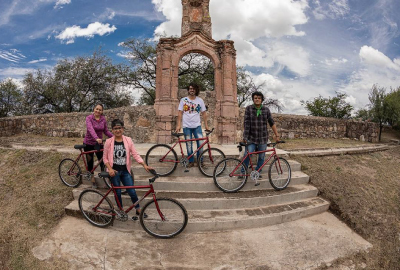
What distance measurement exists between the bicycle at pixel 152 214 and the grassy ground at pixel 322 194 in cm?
86

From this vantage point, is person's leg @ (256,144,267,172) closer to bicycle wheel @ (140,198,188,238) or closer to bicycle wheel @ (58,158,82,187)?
bicycle wheel @ (140,198,188,238)

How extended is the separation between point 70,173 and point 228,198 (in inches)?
142

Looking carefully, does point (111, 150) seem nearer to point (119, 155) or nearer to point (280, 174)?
point (119, 155)

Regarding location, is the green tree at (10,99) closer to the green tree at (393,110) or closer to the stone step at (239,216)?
the stone step at (239,216)

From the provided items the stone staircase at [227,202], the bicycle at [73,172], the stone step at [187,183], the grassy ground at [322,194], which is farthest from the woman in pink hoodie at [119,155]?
the grassy ground at [322,194]

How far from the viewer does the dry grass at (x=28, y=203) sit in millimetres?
3574

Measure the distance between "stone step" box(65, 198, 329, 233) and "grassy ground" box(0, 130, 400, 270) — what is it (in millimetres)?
603

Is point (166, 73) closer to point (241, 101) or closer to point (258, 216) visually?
point (258, 216)

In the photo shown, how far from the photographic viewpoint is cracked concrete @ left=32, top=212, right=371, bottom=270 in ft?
11.1

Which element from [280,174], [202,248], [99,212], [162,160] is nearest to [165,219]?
[202,248]

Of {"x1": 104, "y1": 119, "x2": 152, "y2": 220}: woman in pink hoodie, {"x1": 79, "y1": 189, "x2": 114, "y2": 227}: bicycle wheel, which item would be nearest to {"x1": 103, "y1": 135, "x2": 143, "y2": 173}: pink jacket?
{"x1": 104, "y1": 119, "x2": 152, "y2": 220}: woman in pink hoodie

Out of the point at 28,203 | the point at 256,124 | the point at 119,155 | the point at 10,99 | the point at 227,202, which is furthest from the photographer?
the point at 10,99

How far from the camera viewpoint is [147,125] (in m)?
9.49

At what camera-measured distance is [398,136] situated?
1719 cm
